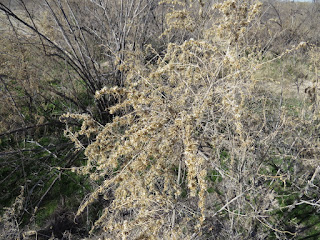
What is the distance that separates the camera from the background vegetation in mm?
1383

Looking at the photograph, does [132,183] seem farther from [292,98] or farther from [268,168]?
[292,98]

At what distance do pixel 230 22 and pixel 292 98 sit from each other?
5.73 metres

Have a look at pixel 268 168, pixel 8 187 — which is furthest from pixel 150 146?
pixel 8 187

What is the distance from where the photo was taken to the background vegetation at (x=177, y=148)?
1.38m

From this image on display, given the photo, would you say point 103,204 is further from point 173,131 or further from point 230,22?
point 230,22

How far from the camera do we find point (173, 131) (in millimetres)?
1308

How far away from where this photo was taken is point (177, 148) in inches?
66.5

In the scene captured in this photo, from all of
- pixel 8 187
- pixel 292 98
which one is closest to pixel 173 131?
pixel 8 187

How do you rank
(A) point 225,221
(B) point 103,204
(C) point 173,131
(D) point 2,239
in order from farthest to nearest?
(B) point 103,204 → (A) point 225,221 → (D) point 2,239 → (C) point 173,131

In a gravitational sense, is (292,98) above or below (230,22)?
below

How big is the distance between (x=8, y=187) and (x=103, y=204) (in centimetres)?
160

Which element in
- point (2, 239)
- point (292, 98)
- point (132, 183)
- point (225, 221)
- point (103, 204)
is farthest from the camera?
point (292, 98)

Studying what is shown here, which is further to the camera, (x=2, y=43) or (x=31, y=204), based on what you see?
(x=2, y=43)

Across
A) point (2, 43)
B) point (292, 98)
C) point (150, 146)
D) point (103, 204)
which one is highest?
point (2, 43)
